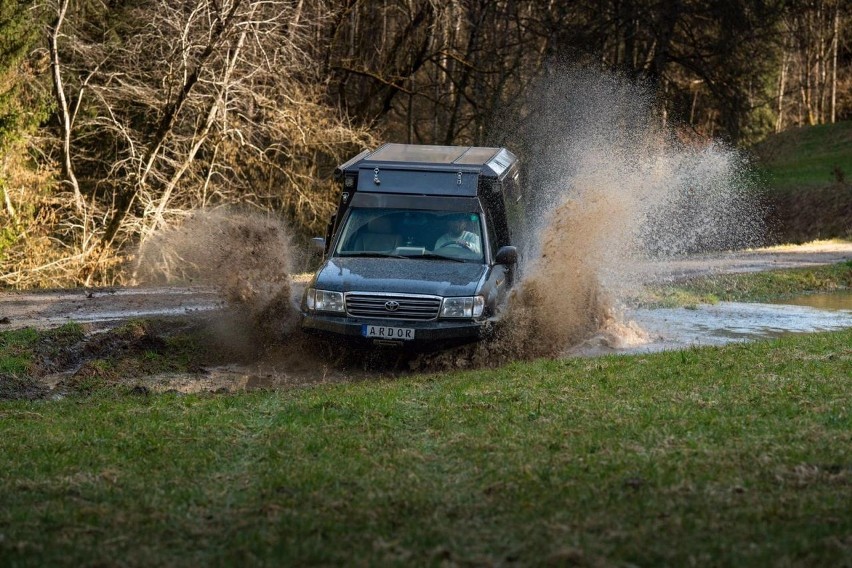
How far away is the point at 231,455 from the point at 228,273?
736cm

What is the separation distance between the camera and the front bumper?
12406 mm

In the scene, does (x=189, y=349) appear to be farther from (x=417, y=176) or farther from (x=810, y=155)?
(x=810, y=155)

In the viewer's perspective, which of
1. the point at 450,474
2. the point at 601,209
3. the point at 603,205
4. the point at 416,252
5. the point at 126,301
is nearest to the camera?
the point at 450,474

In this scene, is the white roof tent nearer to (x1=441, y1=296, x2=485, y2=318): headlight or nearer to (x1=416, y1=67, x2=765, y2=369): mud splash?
(x1=416, y1=67, x2=765, y2=369): mud splash

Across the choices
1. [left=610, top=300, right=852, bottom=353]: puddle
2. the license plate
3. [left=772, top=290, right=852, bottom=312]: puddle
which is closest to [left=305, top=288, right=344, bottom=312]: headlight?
the license plate

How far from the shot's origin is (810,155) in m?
57.3

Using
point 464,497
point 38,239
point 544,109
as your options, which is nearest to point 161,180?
point 38,239

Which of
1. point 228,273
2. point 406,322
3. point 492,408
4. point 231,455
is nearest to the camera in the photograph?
point 231,455

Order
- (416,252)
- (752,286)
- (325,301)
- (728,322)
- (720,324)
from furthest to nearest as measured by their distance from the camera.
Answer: (752,286) → (728,322) → (720,324) → (416,252) → (325,301)

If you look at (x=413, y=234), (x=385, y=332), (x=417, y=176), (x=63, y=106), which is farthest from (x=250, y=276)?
(x=63, y=106)

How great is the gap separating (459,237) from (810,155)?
156ft

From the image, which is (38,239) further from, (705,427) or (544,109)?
(705,427)

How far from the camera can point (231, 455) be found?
7.97 m

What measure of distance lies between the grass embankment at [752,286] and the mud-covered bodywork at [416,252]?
5745 mm
